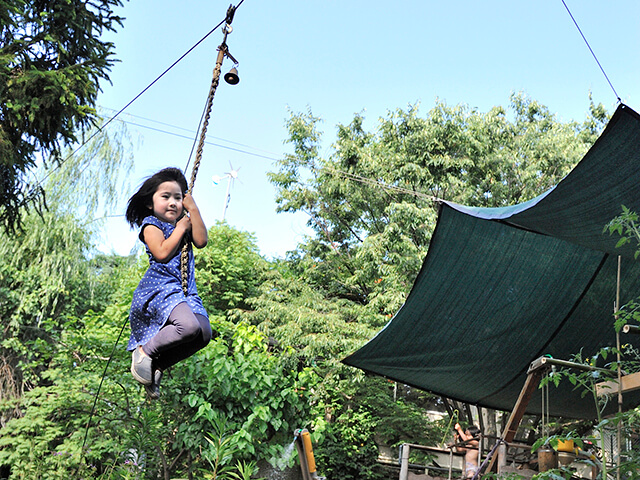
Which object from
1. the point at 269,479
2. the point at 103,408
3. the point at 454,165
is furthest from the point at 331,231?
the point at 103,408

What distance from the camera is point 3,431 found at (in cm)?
732

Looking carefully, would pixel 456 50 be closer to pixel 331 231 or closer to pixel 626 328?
pixel 331 231

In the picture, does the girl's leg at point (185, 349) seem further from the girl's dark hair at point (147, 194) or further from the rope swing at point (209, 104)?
the girl's dark hair at point (147, 194)

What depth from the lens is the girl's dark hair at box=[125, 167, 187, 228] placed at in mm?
2418

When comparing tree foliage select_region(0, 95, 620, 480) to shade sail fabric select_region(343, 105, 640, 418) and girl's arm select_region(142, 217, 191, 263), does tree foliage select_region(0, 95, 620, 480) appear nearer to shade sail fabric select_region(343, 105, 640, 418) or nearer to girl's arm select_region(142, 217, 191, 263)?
shade sail fabric select_region(343, 105, 640, 418)

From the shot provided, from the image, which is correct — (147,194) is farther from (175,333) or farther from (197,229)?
(175,333)

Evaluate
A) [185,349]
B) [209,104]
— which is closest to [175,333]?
[185,349]

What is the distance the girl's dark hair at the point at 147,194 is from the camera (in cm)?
242

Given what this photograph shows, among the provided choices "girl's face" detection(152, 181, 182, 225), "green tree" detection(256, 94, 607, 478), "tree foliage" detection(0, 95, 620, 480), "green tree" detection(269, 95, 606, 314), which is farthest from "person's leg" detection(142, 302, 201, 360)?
"green tree" detection(269, 95, 606, 314)

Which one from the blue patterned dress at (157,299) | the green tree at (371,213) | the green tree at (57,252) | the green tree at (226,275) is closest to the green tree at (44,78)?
the blue patterned dress at (157,299)

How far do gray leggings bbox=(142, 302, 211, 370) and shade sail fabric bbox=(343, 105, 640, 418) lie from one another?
1873 millimetres

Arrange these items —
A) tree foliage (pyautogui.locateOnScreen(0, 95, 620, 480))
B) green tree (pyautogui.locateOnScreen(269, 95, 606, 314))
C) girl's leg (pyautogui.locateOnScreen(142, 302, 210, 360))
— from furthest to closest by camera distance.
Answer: green tree (pyautogui.locateOnScreen(269, 95, 606, 314))
tree foliage (pyautogui.locateOnScreen(0, 95, 620, 480))
girl's leg (pyautogui.locateOnScreen(142, 302, 210, 360))

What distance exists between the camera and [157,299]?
2.16 m

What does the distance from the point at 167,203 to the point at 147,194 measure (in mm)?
116
